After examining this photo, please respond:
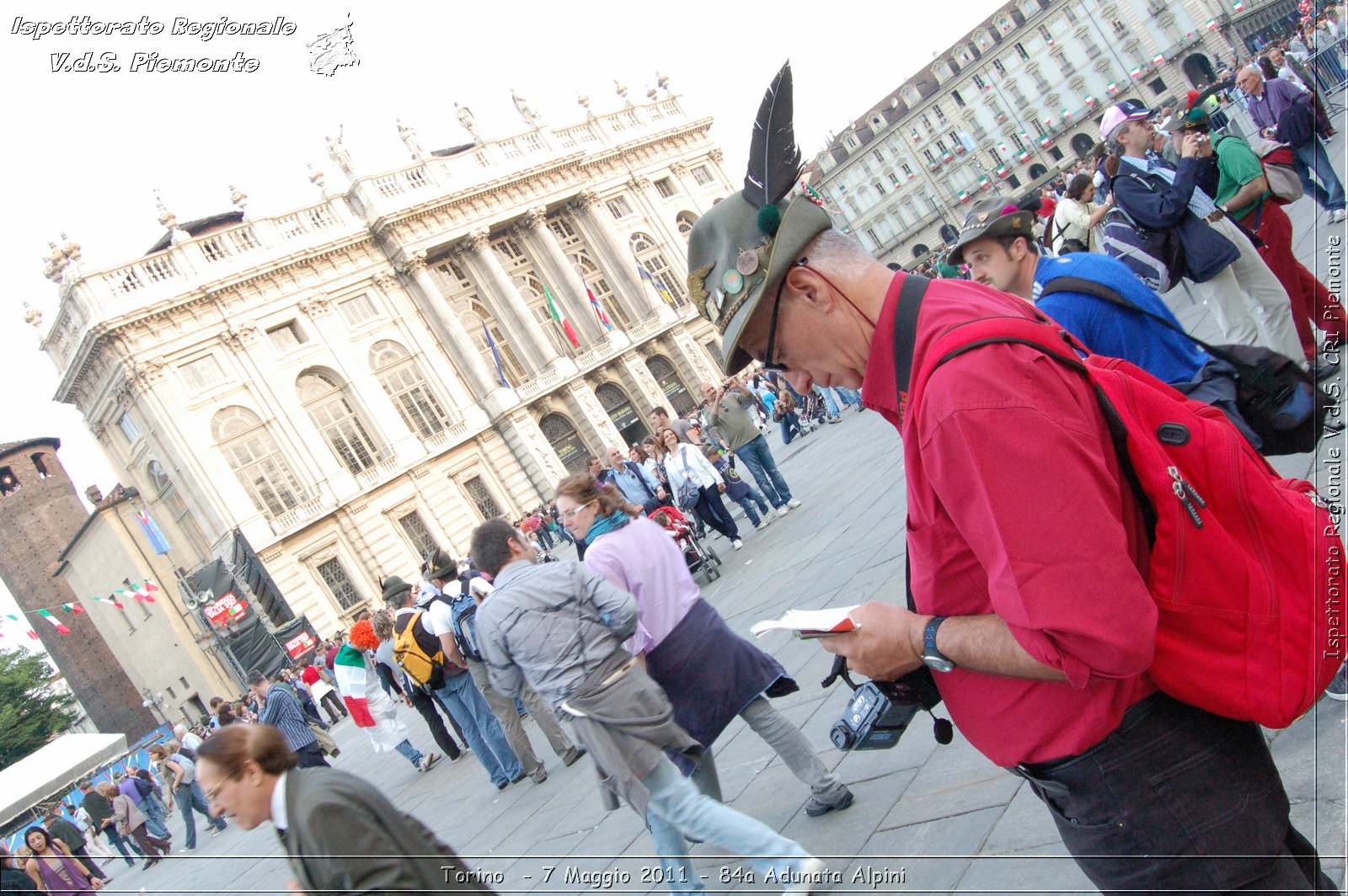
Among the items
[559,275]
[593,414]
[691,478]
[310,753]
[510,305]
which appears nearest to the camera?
[310,753]

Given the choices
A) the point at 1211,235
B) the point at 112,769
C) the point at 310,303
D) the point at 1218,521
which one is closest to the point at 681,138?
the point at 310,303

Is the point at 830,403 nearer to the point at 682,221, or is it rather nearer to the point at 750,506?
the point at 750,506

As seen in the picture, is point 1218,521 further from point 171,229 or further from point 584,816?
point 171,229

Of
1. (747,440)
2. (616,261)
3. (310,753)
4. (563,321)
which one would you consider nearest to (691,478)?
(747,440)

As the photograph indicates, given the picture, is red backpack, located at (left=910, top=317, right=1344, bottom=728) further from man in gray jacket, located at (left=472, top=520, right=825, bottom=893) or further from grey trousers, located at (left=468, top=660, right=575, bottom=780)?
grey trousers, located at (left=468, top=660, right=575, bottom=780)

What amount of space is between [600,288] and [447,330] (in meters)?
8.78

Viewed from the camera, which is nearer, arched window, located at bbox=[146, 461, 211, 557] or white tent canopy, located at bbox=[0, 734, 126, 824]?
white tent canopy, located at bbox=[0, 734, 126, 824]

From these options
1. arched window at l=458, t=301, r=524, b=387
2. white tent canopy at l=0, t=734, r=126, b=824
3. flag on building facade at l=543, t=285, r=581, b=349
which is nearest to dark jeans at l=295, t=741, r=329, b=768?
white tent canopy at l=0, t=734, r=126, b=824

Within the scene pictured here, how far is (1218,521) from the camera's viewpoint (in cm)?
125

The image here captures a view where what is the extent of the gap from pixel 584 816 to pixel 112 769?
24537 mm

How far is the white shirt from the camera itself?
2457mm

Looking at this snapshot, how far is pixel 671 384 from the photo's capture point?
40.2 m

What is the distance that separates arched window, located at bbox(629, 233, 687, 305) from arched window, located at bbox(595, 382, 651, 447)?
5.62 m

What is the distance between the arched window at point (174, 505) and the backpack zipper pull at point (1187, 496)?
1292 inches
